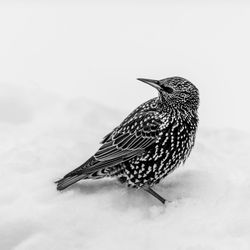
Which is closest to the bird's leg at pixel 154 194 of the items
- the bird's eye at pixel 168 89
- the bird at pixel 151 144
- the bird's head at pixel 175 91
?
the bird at pixel 151 144

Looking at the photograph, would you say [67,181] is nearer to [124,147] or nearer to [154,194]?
[124,147]

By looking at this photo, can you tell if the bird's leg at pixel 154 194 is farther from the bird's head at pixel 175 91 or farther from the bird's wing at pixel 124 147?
the bird's head at pixel 175 91

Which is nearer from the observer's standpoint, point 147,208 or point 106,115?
point 147,208

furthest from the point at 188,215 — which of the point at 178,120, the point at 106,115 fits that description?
the point at 106,115

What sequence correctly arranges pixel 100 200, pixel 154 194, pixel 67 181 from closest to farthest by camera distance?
pixel 100 200
pixel 67 181
pixel 154 194

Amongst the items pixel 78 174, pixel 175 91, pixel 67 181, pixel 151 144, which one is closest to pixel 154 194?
pixel 151 144
